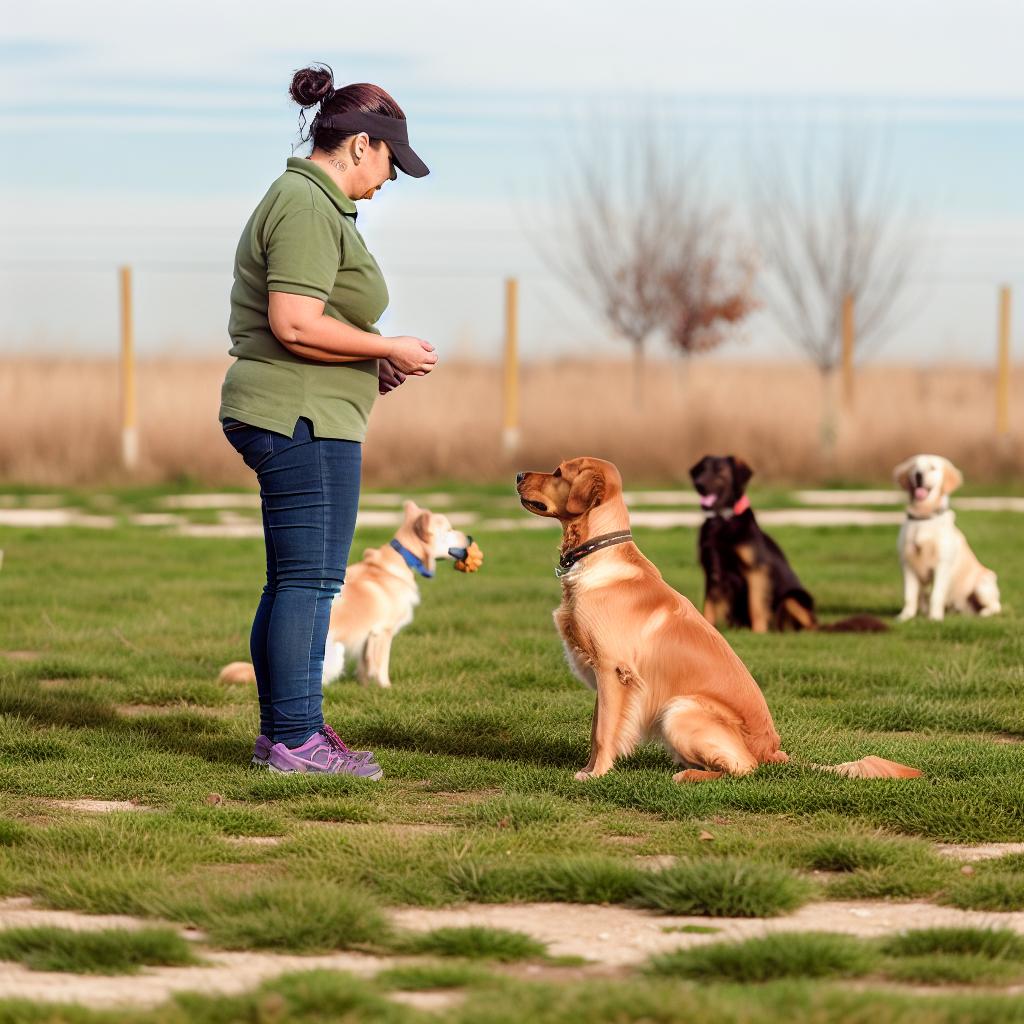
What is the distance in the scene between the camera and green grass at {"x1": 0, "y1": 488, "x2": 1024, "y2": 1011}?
421cm

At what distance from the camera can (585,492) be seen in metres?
5.71

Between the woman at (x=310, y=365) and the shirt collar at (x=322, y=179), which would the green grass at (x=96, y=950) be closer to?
the woman at (x=310, y=365)

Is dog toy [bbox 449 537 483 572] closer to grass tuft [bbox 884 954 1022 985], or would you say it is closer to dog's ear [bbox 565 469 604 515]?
dog's ear [bbox 565 469 604 515]

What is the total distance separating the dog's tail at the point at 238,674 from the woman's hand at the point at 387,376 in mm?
2255

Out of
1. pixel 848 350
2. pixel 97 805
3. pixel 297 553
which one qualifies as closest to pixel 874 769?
pixel 297 553

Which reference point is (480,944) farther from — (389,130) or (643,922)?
(389,130)

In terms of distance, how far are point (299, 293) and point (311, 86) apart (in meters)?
0.80

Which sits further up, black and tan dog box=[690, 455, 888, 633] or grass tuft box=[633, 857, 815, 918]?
black and tan dog box=[690, 455, 888, 633]

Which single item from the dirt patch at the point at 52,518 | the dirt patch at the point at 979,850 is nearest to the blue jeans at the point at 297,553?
the dirt patch at the point at 979,850

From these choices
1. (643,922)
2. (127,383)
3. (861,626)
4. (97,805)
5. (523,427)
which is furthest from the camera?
(523,427)

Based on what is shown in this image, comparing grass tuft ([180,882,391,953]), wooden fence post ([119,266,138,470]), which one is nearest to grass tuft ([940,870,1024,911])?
grass tuft ([180,882,391,953])

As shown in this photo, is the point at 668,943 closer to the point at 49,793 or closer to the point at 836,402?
the point at 49,793

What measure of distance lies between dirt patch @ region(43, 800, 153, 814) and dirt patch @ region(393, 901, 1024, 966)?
157 centimetres

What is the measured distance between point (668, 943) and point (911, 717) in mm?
3302
